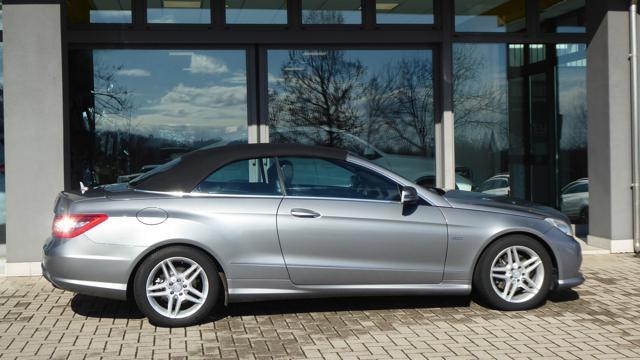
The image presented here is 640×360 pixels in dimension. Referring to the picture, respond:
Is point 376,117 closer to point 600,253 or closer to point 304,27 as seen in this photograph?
point 304,27

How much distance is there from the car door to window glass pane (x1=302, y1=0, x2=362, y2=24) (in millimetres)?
4496

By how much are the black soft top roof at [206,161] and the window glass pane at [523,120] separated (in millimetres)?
4773

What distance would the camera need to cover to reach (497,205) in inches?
280

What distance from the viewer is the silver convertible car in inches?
253

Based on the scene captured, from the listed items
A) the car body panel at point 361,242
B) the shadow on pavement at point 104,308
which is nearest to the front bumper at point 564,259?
the car body panel at point 361,242

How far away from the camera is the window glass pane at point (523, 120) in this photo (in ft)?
37.4

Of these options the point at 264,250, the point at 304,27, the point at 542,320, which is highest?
the point at 304,27

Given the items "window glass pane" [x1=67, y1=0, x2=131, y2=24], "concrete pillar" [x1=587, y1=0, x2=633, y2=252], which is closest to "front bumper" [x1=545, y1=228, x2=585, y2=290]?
"concrete pillar" [x1=587, y1=0, x2=633, y2=252]

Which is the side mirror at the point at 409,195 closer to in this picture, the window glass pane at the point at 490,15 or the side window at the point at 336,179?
the side window at the point at 336,179

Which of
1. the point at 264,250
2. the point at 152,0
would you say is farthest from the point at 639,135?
the point at 152,0

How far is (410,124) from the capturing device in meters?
11.2

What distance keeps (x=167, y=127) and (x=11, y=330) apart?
4700 mm

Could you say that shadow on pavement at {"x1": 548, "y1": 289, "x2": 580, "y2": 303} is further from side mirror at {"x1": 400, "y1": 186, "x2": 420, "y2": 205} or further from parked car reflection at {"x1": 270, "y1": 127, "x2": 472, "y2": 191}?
parked car reflection at {"x1": 270, "y1": 127, "x2": 472, "y2": 191}

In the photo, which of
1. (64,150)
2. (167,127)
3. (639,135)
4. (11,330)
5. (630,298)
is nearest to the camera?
(11,330)
